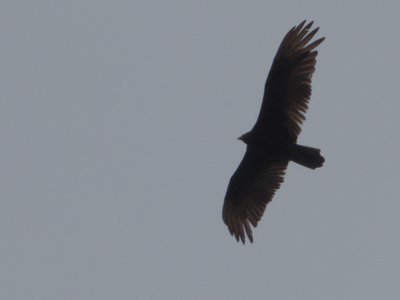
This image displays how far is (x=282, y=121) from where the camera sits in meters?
22.7

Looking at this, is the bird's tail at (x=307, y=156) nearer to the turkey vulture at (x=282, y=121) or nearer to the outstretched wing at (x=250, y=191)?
the turkey vulture at (x=282, y=121)

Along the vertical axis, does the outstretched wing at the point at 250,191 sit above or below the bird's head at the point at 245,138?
below

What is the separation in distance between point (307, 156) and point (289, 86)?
1.25 metres

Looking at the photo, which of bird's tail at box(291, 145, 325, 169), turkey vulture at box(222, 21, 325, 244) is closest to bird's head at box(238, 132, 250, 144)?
turkey vulture at box(222, 21, 325, 244)

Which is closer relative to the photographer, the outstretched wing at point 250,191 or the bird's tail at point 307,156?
the bird's tail at point 307,156

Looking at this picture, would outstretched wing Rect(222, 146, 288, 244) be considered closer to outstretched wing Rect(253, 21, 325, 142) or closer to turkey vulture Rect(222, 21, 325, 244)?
turkey vulture Rect(222, 21, 325, 244)

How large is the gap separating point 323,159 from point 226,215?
242cm

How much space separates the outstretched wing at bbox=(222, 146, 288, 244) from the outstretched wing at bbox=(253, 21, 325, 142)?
2.55 feet

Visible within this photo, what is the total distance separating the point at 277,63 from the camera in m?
22.6

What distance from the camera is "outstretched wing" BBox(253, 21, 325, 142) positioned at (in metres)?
22.4

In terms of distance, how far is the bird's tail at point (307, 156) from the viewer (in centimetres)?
2211

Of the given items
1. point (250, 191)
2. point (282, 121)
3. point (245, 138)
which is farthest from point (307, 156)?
point (250, 191)

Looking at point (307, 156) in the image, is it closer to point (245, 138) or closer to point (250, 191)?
point (245, 138)

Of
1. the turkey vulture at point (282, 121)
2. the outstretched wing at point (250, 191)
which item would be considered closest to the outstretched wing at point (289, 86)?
the turkey vulture at point (282, 121)
